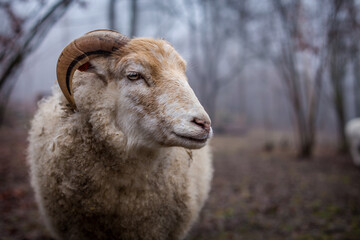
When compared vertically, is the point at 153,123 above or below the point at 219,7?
below

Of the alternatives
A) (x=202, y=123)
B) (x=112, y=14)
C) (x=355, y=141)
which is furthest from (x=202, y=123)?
(x=355, y=141)

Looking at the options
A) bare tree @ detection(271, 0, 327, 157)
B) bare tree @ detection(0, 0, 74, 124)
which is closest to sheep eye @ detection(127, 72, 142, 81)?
bare tree @ detection(0, 0, 74, 124)

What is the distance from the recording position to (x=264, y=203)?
16.4 feet

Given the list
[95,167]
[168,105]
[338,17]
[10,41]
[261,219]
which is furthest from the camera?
[338,17]

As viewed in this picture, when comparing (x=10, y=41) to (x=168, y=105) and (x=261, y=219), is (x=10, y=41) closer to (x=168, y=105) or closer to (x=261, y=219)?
(x=168, y=105)

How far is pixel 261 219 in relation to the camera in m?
4.35

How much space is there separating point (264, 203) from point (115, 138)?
14.2 ft

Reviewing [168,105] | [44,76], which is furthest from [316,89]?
[44,76]

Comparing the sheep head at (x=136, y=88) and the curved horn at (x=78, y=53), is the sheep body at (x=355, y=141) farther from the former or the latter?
the curved horn at (x=78, y=53)

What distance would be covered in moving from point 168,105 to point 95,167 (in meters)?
0.80

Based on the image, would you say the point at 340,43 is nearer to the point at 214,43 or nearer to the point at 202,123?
the point at 214,43

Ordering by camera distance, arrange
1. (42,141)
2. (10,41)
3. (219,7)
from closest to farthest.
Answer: (42,141) → (10,41) → (219,7)

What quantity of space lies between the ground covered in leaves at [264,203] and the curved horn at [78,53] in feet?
10.1

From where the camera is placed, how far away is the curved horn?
5.78 feet
